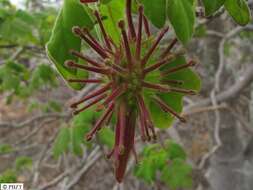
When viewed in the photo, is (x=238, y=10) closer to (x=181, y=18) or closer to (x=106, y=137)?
(x=181, y=18)

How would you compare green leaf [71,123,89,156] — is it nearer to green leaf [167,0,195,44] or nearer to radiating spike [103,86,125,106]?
radiating spike [103,86,125,106]

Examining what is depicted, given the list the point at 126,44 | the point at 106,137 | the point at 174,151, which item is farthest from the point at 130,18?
the point at 174,151

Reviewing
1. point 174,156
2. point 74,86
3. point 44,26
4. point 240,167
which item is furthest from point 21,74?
point 74,86

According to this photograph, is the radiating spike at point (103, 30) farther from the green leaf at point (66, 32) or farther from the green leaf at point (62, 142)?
the green leaf at point (62, 142)

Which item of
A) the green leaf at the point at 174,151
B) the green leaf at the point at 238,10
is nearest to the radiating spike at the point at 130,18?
the green leaf at the point at 238,10

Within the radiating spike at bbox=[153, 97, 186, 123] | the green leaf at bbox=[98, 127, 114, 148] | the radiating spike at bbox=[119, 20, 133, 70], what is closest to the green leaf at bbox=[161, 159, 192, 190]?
the green leaf at bbox=[98, 127, 114, 148]

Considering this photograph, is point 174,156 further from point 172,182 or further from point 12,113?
point 12,113
